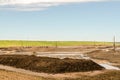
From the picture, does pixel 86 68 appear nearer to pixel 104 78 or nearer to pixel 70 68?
pixel 70 68

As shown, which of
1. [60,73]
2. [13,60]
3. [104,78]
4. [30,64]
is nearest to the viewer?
[104,78]

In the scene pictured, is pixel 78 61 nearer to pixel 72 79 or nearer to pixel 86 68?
pixel 86 68

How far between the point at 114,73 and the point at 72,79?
612 centimetres

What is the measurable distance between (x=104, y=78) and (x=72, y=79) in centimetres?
404

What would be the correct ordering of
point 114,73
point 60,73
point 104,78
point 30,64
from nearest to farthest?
point 104,78 → point 114,73 → point 60,73 → point 30,64

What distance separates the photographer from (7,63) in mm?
64312

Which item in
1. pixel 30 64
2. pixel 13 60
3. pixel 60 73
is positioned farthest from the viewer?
pixel 13 60

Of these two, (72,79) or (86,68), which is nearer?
(72,79)

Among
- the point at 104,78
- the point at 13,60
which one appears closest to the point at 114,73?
the point at 104,78

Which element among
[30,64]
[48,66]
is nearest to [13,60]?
[30,64]

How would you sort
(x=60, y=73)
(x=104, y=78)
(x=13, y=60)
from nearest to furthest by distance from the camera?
(x=104, y=78) < (x=60, y=73) < (x=13, y=60)

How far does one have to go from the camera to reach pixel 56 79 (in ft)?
136

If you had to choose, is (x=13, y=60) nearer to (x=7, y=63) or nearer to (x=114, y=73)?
(x=7, y=63)

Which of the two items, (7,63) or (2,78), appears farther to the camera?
(7,63)
